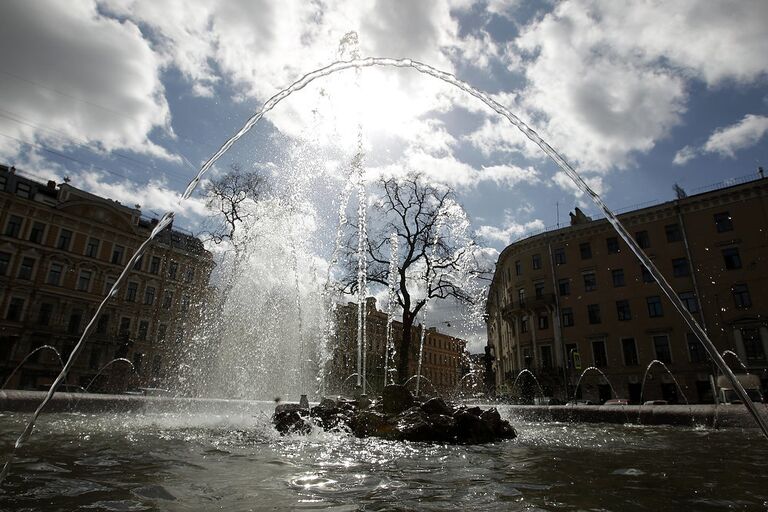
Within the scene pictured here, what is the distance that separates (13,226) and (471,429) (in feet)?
131

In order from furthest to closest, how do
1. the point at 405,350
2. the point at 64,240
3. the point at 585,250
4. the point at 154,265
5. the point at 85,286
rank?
the point at 154,265 < the point at 585,250 < the point at 85,286 < the point at 64,240 < the point at 405,350

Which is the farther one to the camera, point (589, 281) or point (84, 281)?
point (589, 281)

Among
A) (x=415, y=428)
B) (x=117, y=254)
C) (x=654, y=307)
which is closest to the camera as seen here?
(x=415, y=428)

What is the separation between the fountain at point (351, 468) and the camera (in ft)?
9.73

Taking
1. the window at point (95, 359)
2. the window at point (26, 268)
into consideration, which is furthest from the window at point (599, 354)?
the window at point (26, 268)

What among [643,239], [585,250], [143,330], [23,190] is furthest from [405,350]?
[23,190]

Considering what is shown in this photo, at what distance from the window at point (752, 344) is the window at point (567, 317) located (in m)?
11.5

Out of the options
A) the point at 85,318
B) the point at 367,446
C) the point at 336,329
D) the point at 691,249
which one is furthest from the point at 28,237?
the point at 691,249

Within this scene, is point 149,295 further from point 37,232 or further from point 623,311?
point 623,311

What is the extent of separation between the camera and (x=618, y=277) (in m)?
35.5

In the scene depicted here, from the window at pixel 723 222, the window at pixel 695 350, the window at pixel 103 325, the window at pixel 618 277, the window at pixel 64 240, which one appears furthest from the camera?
the window at pixel 103 325

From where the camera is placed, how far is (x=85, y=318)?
35469mm

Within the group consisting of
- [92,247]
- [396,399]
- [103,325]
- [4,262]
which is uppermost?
[92,247]

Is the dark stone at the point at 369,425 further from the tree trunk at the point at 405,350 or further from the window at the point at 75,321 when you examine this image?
the window at the point at 75,321
